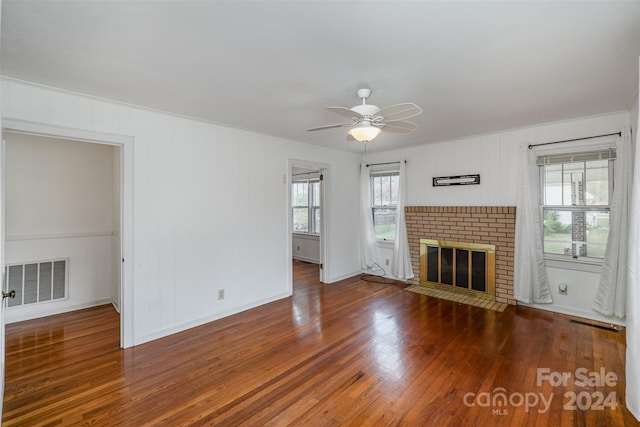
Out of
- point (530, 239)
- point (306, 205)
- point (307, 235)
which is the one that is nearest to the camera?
point (530, 239)

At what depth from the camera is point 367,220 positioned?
18.8ft

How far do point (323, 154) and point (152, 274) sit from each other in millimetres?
3181

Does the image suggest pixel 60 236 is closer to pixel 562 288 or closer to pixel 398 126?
pixel 398 126

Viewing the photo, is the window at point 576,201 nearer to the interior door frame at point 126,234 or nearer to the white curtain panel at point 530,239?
the white curtain panel at point 530,239

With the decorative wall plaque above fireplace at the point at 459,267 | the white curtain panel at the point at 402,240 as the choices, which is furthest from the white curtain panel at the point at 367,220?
the decorative wall plaque above fireplace at the point at 459,267

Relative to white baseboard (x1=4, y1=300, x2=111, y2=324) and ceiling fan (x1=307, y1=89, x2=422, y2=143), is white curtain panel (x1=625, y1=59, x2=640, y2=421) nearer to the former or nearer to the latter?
ceiling fan (x1=307, y1=89, x2=422, y2=143)

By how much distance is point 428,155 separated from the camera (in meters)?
5.03

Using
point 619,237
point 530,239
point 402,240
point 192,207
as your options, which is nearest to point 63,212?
point 192,207

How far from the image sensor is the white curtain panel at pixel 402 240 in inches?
206

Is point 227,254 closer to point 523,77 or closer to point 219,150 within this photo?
point 219,150

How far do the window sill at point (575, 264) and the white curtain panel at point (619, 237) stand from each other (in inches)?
6.2

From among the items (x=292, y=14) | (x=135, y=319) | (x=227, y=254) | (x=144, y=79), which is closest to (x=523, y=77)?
(x=292, y=14)

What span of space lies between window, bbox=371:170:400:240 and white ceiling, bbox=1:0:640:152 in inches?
96.1

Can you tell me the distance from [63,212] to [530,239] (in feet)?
20.6
